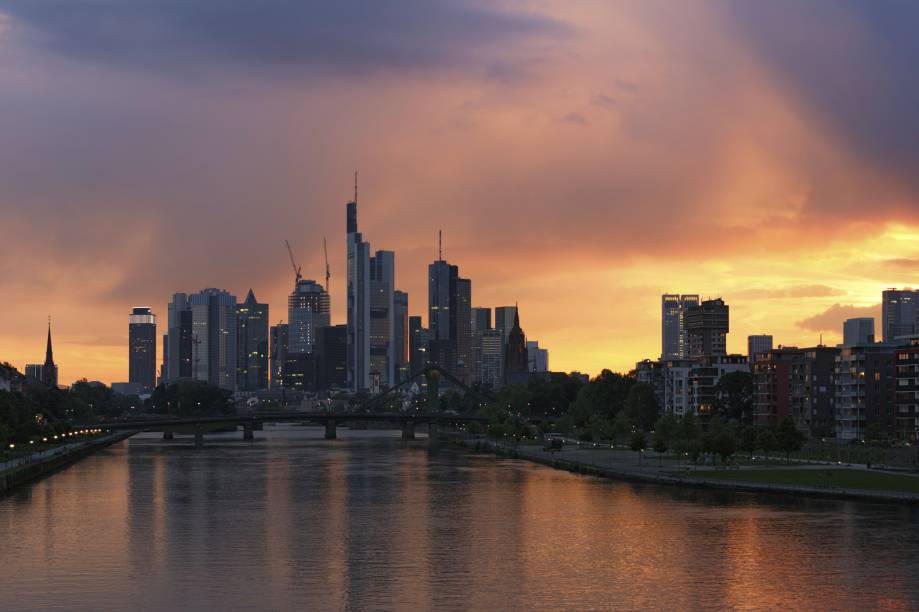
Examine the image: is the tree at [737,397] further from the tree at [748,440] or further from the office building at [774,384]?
the tree at [748,440]

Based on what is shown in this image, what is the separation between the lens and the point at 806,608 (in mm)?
52375

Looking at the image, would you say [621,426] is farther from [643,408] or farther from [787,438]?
[787,438]

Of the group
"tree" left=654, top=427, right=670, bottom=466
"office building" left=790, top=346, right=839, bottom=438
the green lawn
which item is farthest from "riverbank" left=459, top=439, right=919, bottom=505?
"office building" left=790, top=346, right=839, bottom=438

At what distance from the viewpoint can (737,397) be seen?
189 metres

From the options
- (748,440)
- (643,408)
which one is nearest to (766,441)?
(748,440)

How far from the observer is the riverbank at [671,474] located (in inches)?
3482

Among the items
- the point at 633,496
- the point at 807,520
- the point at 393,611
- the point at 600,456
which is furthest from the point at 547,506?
the point at 600,456

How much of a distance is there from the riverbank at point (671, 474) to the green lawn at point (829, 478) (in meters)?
0.32

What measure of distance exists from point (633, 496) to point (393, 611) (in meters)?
49.8

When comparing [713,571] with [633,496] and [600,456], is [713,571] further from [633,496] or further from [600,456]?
[600,456]

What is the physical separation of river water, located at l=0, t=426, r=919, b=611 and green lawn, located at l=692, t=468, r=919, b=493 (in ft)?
18.6

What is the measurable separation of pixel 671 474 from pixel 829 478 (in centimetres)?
1543

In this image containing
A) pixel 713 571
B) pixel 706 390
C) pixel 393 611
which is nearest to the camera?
pixel 393 611

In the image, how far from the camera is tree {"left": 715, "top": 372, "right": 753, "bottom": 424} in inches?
7377
